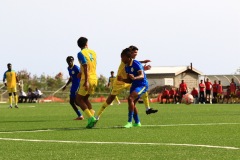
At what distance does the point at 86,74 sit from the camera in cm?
1530

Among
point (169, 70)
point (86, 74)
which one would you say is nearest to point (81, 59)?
point (86, 74)

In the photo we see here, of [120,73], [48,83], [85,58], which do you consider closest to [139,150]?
[85,58]

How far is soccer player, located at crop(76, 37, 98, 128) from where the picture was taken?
15.3m

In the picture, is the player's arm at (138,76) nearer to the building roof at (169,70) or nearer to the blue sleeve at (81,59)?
the blue sleeve at (81,59)

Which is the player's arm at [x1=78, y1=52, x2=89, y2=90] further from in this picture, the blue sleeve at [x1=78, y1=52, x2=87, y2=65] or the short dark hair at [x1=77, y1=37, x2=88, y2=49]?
the short dark hair at [x1=77, y1=37, x2=88, y2=49]

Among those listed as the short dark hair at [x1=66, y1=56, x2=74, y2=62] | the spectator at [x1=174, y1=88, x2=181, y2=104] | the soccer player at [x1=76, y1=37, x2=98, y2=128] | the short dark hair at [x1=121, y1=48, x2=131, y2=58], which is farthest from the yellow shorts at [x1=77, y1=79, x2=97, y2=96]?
the spectator at [x1=174, y1=88, x2=181, y2=104]

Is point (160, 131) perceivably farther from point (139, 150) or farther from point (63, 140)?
point (139, 150)

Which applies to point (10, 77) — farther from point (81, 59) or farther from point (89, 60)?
point (81, 59)

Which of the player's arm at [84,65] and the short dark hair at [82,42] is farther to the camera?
the short dark hair at [82,42]

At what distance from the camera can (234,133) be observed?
12836 millimetres

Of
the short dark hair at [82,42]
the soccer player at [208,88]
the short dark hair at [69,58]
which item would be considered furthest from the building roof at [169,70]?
the short dark hair at [82,42]

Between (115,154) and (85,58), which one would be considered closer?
(115,154)

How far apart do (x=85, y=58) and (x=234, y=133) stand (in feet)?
14.2

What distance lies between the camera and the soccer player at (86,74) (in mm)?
15289
